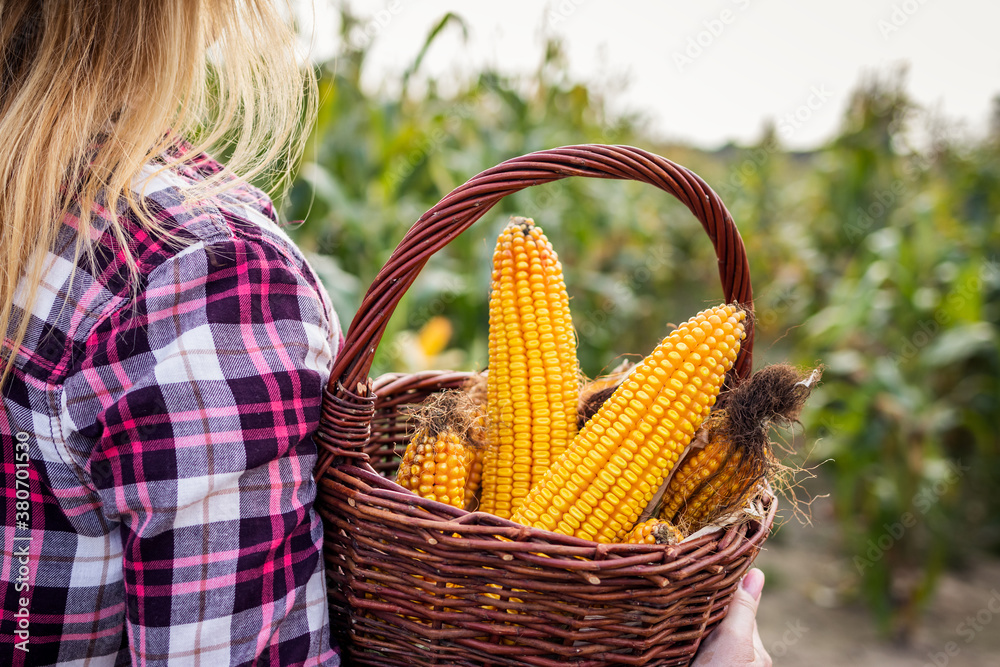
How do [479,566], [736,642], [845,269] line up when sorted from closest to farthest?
[479,566] → [736,642] → [845,269]

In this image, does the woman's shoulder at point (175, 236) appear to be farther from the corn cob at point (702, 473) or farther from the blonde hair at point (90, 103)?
the corn cob at point (702, 473)

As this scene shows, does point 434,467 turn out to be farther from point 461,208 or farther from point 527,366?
point 461,208

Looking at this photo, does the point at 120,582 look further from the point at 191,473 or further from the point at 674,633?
the point at 674,633

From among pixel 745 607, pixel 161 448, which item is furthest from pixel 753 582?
pixel 161 448

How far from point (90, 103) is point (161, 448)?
1.25 ft

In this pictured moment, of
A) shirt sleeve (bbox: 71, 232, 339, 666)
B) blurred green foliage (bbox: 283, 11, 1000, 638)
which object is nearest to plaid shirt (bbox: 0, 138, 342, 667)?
shirt sleeve (bbox: 71, 232, 339, 666)

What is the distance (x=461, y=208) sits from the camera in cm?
83

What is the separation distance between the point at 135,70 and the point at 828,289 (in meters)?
3.81

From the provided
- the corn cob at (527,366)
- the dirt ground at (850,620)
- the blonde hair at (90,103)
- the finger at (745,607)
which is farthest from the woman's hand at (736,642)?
the dirt ground at (850,620)

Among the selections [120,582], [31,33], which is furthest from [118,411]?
[31,33]

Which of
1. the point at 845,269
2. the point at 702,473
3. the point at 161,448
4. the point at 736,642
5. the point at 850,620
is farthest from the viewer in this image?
the point at 845,269

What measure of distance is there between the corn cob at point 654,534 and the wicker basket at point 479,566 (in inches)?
2.1

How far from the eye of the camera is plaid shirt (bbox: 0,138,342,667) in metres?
0.63

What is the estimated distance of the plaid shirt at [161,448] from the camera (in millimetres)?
629
